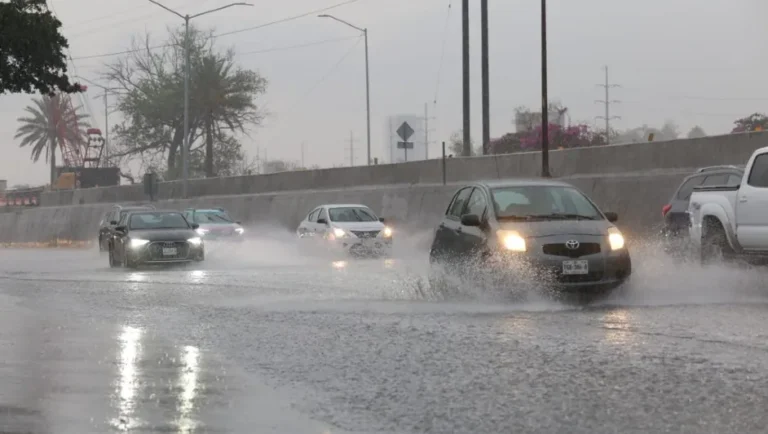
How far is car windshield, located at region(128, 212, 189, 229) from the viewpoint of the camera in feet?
93.3

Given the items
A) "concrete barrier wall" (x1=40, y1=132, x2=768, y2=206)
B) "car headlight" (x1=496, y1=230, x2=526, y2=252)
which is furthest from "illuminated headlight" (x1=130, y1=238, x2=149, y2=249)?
"car headlight" (x1=496, y1=230, x2=526, y2=252)

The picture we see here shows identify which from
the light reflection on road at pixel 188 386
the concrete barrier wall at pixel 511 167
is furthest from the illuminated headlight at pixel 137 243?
the light reflection on road at pixel 188 386

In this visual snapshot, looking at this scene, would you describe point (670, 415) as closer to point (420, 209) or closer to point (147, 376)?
point (147, 376)

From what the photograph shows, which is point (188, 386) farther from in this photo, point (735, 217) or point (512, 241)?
point (735, 217)

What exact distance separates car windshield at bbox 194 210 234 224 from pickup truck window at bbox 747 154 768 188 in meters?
22.4

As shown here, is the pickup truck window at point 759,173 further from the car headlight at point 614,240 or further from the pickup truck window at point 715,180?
the pickup truck window at point 715,180

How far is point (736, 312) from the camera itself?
13.2 metres

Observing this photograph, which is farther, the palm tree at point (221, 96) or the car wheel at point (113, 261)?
the palm tree at point (221, 96)

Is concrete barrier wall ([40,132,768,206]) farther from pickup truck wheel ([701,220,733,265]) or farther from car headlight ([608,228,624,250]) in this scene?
car headlight ([608,228,624,250])

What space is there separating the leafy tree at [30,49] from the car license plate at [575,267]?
24.1 m

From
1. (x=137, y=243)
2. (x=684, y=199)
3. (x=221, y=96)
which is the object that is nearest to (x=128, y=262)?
(x=137, y=243)

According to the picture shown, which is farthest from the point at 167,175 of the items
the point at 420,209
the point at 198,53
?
the point at 420,209

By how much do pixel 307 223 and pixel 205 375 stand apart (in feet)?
77.4

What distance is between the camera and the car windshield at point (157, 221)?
93.3 ft
